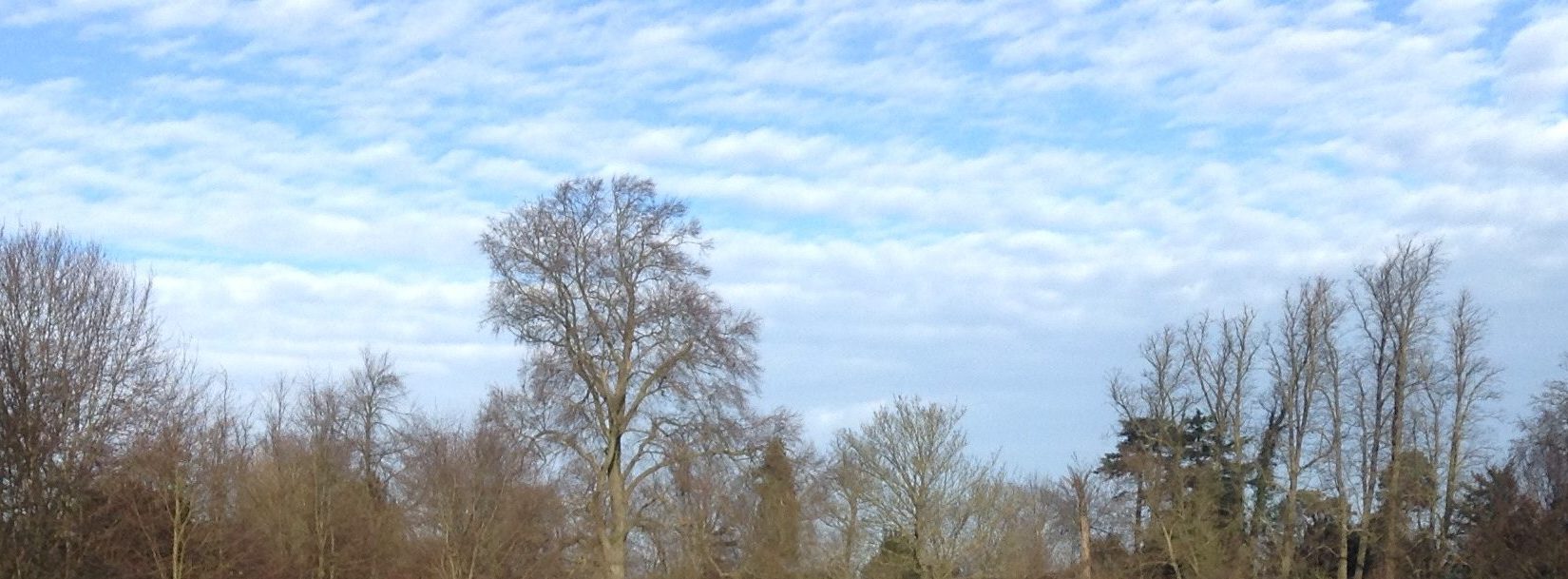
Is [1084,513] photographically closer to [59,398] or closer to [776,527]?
[776,527]

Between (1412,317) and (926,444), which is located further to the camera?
(1412,317)

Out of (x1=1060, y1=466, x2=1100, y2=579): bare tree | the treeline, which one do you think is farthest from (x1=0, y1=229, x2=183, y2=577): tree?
(x1=1060, y1=466, x2=1100, y2=579): bare tree

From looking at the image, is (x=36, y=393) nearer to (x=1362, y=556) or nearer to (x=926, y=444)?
(x=926, y=444)

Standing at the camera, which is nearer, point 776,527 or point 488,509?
point 488,509

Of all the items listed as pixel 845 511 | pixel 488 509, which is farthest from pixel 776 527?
pixel 488 509

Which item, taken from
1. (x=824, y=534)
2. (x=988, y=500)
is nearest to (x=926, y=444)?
(x=988, y=500)

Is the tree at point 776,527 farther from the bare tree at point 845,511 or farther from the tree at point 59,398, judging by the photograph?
the tree at point 59,398

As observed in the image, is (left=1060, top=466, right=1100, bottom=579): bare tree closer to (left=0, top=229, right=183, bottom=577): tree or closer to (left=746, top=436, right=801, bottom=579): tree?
(left=746, top=436, right=801, bottom=579): tree

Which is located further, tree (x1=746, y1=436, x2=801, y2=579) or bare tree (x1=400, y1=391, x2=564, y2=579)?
tree (x1=746, y1=436, x2=801, y2=579)

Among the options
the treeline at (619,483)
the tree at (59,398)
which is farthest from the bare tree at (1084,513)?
the tree at (59,398)

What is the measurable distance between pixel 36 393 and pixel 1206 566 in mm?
33784

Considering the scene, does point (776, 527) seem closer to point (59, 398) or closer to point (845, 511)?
point (845, 511)

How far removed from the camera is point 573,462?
39438mm

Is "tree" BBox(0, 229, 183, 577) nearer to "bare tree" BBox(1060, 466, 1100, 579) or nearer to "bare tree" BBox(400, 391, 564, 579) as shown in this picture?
"bare tree" BBox(400, 391, 564, 579)
